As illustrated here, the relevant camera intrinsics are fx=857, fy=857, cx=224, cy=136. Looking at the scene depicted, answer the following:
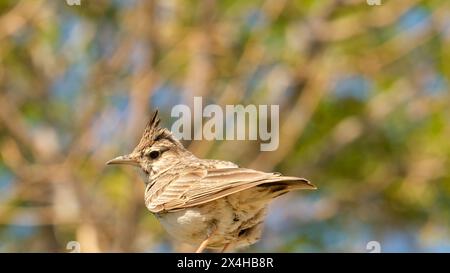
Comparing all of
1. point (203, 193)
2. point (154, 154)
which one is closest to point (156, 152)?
point (154, 154)

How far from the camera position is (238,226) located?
13.4ft

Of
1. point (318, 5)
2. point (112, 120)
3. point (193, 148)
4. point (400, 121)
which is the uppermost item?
point (318, 5)

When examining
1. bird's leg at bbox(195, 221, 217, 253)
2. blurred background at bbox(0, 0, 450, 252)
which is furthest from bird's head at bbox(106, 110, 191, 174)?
blurred background at bbox(0, 0, 450, 252)

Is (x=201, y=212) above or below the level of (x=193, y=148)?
below

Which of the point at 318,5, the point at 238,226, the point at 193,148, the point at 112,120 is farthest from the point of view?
the point at 318,5

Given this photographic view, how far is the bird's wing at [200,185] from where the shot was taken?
380cm

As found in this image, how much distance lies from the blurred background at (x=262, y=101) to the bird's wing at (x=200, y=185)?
501cm

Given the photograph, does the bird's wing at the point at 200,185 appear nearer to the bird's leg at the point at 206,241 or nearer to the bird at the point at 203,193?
the bird at the point at 203,193

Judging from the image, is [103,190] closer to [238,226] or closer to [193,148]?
[193,148]

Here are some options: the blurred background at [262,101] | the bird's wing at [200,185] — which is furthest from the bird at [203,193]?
the blurred background at [262,101]

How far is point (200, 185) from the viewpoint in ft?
13.7

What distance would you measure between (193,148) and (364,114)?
3.01m

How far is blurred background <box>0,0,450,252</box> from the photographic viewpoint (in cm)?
1003
